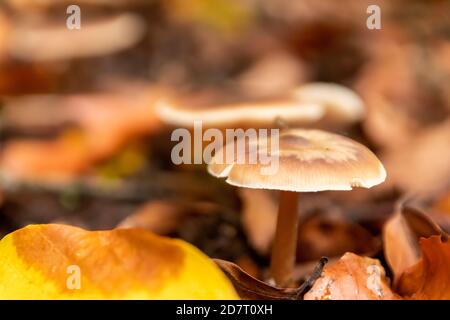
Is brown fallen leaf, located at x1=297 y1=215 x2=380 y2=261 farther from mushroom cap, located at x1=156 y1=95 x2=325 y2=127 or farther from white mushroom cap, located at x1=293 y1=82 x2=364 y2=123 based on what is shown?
white mushroom cap, located at x1=293 y1=82 x2=364 y2=123

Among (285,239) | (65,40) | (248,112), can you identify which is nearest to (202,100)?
(248,112)

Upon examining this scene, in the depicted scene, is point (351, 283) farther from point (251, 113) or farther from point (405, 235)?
point (251, 113)

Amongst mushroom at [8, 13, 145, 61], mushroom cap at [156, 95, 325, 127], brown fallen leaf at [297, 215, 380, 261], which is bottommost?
brown fallen leaf at [297, 215, 380, 261]

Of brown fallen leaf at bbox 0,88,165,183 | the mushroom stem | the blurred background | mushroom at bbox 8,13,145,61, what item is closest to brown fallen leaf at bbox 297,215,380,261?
the blurred background

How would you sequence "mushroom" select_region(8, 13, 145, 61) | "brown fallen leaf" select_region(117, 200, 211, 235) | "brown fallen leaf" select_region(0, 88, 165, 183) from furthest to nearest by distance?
"mushroom" select_region(8, 13, 145, 61) < "brown fallen leaf" select_region(0, 88, 165, 183) < "brown fallen leaf" select_region(117, 200, 211, 235)

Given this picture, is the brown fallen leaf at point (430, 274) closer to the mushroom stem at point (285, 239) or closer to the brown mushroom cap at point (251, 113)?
the mushroom stem at point (285, 239)
